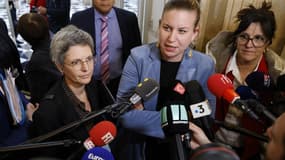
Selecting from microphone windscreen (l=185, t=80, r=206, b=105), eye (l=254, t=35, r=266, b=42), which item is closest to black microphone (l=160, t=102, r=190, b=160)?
microphone windscreen (l=185, t=80, r=206, b=105)

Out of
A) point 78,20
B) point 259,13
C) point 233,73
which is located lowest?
point 233,73

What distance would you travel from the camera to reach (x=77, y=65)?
113cm

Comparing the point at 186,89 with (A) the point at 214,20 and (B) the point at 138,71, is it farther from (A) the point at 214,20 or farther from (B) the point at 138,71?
(A) the point at 214,20

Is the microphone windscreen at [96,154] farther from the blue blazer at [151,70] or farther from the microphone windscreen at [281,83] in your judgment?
the microphone windscreen at [281,83]

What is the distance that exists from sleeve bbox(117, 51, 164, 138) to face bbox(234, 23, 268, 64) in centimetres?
58

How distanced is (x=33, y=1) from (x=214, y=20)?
2477 mm

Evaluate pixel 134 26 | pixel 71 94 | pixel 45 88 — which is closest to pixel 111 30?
pixel 134 26

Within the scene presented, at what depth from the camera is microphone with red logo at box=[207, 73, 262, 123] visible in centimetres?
86

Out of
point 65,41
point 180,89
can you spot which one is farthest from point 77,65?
point 180,89

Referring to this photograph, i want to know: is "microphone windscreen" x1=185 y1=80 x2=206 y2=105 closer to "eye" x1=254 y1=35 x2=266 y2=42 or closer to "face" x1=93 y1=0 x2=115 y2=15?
"eye" x1=254 y1=35 x2=266 y2=42

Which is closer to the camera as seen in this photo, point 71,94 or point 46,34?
point 71,94

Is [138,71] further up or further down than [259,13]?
further down

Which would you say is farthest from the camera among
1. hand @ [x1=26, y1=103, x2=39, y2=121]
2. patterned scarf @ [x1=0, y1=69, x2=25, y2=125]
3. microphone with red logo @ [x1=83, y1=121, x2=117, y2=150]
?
hand @ [x1=26, y1=103, x2=39, y2=121]

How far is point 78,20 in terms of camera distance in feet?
5.76
